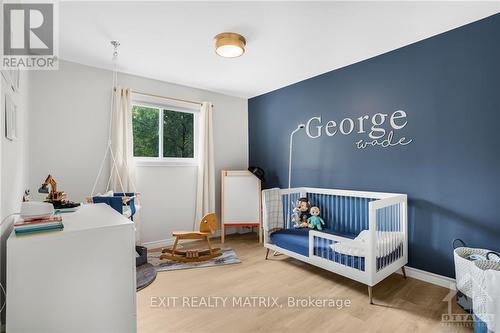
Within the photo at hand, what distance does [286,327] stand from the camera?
70.6 inches

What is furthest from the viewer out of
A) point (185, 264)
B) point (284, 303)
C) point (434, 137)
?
point (185, 264)

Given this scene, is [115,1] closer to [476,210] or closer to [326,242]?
[326,242]

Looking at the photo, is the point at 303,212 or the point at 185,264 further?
the point at 303,212

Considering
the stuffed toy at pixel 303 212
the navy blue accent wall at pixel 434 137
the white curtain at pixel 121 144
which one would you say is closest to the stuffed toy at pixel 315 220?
the stuffed toy at pixel 303 212

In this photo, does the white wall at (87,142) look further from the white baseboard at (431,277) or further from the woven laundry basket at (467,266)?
the woven laundry basket at (467,266)

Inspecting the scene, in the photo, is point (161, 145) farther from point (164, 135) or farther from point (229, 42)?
point (229, 42)

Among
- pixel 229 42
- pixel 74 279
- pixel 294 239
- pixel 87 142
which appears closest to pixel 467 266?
pixel 294 239

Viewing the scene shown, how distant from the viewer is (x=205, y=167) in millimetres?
3832

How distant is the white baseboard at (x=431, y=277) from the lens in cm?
232

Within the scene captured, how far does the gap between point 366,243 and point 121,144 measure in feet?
9.33

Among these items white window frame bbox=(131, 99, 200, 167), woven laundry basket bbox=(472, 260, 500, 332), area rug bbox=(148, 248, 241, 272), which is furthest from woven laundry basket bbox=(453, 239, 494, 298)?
white window frame bbox=(131, 99, 200, 167)

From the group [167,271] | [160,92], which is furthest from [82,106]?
[167,271]

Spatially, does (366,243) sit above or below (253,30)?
below

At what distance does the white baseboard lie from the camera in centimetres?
232
